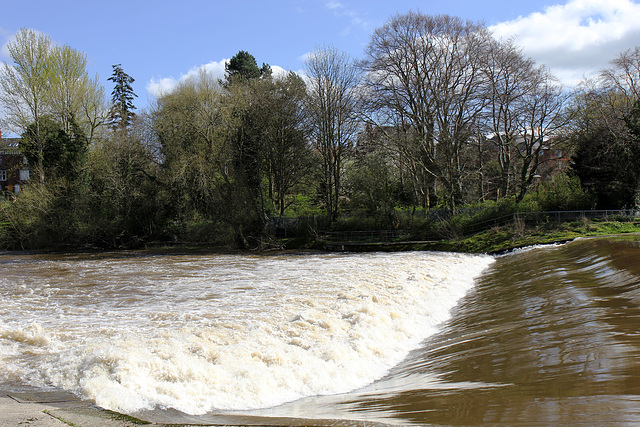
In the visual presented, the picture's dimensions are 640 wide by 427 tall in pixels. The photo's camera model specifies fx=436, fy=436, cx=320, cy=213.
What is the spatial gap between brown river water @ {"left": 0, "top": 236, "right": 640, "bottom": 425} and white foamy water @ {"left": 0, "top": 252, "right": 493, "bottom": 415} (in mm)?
34

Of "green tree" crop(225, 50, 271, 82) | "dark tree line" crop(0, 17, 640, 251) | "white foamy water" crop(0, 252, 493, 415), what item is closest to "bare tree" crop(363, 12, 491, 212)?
"dark tree line" crop(0, 17, 640, 251)

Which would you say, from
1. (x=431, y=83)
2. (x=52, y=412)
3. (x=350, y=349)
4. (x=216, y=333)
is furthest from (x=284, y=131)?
(x=52, y=412)

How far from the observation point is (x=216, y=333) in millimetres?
8984

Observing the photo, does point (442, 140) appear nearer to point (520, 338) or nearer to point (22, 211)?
point (520, 338)

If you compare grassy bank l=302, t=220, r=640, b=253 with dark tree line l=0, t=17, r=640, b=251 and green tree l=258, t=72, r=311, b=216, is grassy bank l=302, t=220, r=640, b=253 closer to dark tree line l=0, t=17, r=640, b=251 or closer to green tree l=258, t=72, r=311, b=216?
dark tree line l=0, t=17, r=640, b=251

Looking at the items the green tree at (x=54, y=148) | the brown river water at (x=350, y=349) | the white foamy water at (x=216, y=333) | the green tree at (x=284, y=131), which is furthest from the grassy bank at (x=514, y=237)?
the green tree at (x=54, y=148)

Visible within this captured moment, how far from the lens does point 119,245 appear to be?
3806 cm

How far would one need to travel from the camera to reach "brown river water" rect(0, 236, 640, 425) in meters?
5.46

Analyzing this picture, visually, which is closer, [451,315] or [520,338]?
[520,338]

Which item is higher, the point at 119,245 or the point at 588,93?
the point at 588,93

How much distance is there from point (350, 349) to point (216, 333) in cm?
278

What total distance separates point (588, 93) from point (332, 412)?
34535 millimetres

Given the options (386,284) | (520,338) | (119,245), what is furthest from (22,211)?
(520,338)

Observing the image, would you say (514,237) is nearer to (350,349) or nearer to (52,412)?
(350,349)
